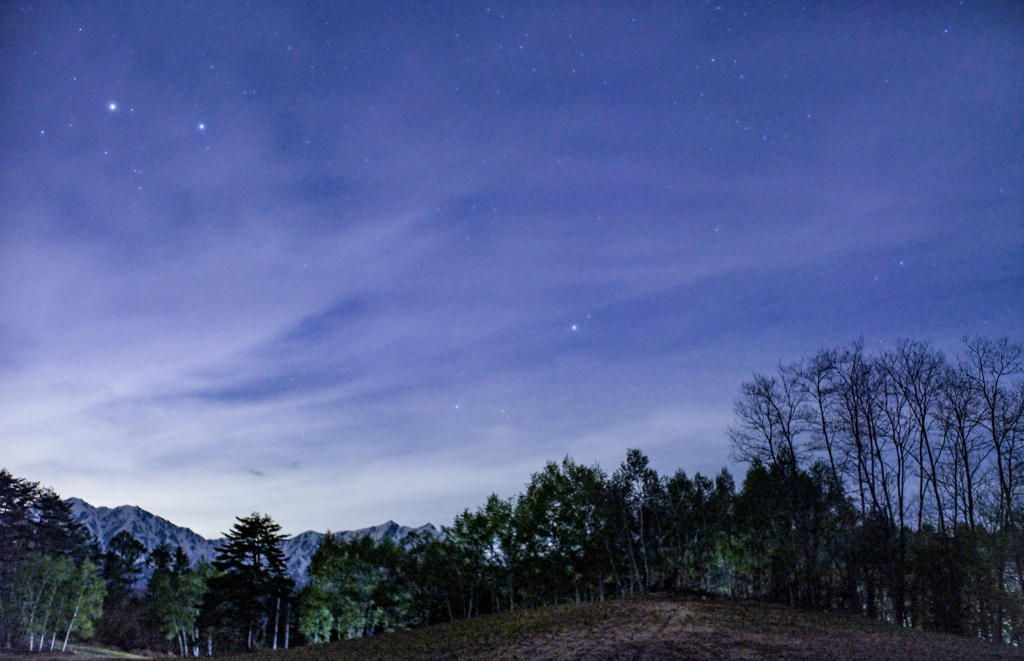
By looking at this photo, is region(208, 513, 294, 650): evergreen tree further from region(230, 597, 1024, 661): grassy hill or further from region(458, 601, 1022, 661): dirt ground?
region(458, 601, 1022, 661): dirt ground

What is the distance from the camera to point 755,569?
150 ft

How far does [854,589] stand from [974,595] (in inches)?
224

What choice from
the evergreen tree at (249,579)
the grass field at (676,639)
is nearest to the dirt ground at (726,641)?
the grass field at (676,639)

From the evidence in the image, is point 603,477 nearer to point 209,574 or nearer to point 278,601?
point 278,601

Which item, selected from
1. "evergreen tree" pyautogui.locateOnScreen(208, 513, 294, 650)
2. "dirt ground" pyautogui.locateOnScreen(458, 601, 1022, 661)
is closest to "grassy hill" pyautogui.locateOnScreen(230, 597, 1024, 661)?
"dirt ground" pyautogui.locateOnScreen(458, 601, 1022, 661)

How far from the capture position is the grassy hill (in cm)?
1844

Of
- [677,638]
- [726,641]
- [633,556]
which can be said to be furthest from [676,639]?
[633,556]

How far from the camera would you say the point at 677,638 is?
20.1 m

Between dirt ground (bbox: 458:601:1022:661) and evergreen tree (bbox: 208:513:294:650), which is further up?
dirt ground (bbox: 458:601:1022:661)

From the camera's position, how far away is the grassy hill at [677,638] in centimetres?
1844

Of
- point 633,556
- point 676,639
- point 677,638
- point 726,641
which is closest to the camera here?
point 726,641

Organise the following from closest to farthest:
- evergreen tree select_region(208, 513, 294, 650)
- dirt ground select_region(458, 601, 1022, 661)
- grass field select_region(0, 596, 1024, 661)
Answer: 1. dirt ground select_region(458, 601, 1022, 661)
2. grass field select_region(0, 596, 1024, 661)
3. evergreen tree select_region(208, 513, 294, 650)

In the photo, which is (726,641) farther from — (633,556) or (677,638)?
(633,556)

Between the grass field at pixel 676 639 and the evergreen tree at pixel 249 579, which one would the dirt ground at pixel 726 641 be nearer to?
the grass field at pixel 676 639
